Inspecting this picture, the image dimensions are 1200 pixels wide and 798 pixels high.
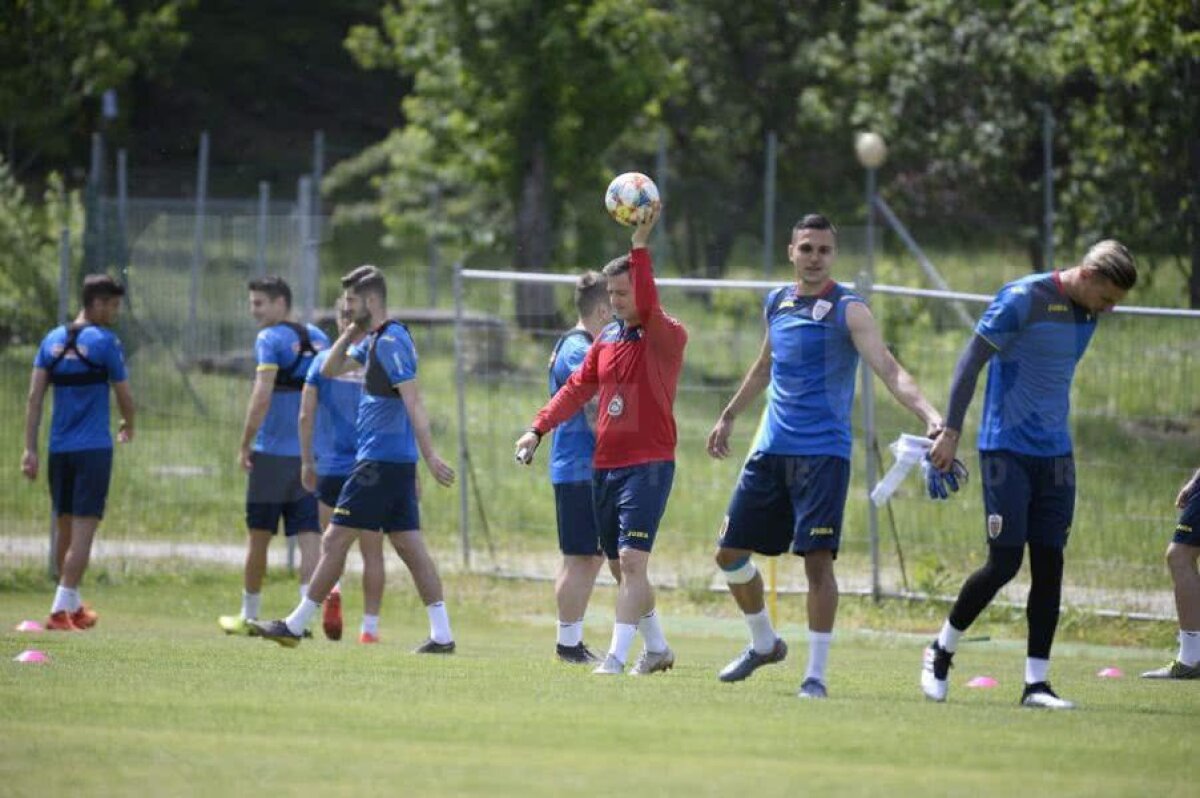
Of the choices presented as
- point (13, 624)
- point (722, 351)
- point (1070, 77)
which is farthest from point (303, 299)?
point (1070, 77)

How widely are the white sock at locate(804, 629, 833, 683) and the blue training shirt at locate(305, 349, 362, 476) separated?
4.71 m

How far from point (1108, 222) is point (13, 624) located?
690 inches

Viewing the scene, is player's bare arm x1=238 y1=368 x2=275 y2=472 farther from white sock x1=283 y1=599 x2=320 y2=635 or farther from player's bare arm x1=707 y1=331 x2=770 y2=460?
player's bare arm x1=707 y1=331 x2=770 y2=460

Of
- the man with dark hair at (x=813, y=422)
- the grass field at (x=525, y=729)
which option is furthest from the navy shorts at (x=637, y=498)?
the grass field at (x=525, y=729)

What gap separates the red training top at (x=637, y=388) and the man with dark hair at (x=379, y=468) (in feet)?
5.66

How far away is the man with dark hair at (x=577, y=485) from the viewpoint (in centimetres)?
1177

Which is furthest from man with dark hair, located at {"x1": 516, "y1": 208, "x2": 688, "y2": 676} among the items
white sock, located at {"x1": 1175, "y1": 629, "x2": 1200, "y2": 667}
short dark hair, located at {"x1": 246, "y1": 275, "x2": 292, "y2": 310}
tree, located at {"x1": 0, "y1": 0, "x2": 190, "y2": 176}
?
tree, located at {"x1": 0, "y1": 0, "x2": 190, "y2": 176}

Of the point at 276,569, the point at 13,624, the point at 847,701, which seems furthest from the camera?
the point at 276,569

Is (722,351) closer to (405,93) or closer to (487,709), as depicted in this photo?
(487,709)

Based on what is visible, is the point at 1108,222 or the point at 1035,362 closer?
the point at 1035,362

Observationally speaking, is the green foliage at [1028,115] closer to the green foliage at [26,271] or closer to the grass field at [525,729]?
the green foliage at [26,271]

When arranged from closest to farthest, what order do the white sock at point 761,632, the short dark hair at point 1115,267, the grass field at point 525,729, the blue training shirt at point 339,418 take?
1. the grass field at point 525,729
2. the short dark hair at point 1115,267
3. the white sock at point 761,632
4. the blue training shirt at point 339,418

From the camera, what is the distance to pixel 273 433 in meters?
14.3

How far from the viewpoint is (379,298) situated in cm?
1224
